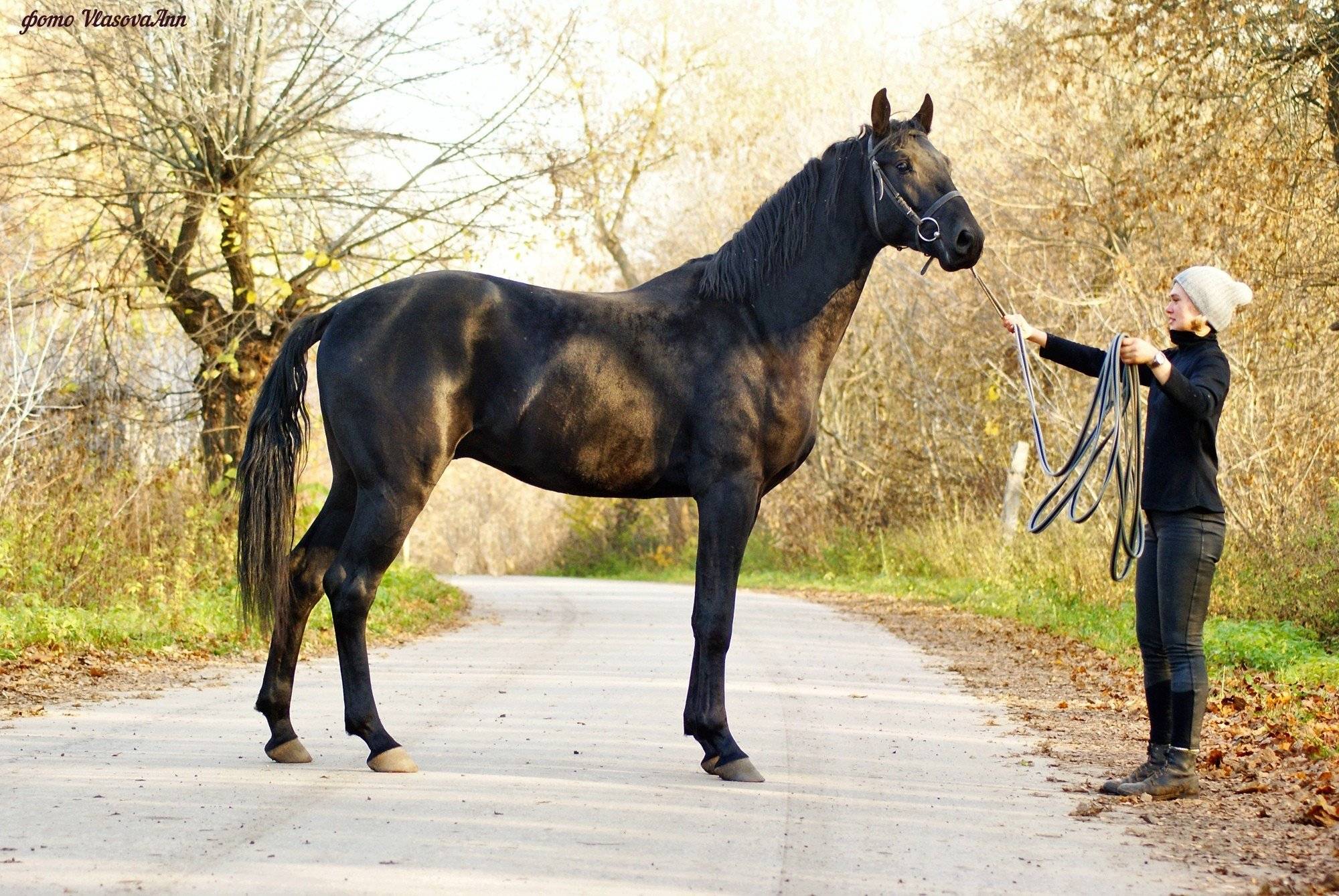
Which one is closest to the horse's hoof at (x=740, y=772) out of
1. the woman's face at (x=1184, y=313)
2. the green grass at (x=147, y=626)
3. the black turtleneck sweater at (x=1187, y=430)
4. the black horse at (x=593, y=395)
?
the black horse at (x=593, y=395)

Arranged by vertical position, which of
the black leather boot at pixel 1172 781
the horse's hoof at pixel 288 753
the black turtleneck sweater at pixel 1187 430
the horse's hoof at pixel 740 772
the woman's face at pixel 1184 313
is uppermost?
the woman's face at pixel 1184 313

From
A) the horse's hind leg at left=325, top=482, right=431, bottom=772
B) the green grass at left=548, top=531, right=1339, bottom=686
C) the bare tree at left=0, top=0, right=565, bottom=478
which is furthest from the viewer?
the bare tree at left=0, top=0, right=565, bottom=478

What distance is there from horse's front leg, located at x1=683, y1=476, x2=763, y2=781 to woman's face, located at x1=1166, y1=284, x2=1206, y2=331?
5.84 feet

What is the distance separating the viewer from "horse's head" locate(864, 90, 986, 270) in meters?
5.58

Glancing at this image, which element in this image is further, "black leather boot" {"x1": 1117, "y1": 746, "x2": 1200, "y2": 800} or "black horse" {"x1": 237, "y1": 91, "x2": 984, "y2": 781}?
"black horse" {"x1": 237, "y1": 91, "x2": 984, "y2": 781}

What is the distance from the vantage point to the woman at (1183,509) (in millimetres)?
5195

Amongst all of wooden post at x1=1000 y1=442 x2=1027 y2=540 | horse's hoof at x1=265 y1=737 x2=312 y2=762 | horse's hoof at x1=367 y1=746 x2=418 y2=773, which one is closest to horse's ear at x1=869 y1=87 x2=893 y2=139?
horse's hoof at x1=367 y1=746 x2=418 y2=773

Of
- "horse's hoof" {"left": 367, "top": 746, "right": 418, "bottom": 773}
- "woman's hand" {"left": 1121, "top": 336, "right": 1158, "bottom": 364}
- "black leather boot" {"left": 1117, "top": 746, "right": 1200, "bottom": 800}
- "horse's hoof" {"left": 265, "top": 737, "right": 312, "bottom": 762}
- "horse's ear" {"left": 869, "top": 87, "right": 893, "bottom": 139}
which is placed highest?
"horse's ear" {"left": 869, "top": 87, "right": 893, "bottom": 139}

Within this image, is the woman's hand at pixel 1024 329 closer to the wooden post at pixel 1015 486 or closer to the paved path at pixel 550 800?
the paved path at pixel 550 800

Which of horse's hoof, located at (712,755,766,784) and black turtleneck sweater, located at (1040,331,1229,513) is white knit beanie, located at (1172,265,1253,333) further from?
horse's hoof, located at (712,755,766,784)

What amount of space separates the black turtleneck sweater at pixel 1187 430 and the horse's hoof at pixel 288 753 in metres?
3.51

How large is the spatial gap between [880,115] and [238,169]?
897cm

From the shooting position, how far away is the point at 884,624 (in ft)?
44.2

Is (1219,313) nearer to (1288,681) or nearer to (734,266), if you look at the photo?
(734,266)
